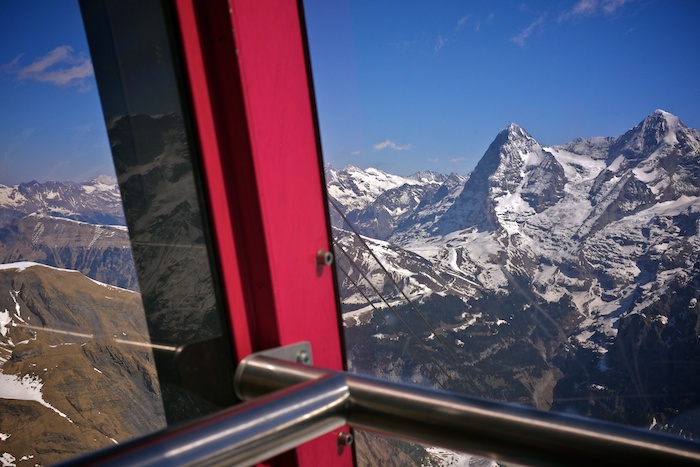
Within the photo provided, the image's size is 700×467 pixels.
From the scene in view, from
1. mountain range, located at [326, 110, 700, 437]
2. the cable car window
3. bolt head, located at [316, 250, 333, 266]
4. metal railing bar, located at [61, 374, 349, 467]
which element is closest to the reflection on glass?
the cable car window

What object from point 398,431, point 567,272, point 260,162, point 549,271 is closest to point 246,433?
point 398,431

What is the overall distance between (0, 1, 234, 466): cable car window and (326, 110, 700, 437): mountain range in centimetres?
747

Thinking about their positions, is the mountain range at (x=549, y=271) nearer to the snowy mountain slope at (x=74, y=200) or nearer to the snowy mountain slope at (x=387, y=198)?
the snowy mountain slope at (x=387, y=198)

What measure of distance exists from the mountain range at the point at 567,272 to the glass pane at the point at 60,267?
748 cm

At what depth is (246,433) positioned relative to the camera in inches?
9.9

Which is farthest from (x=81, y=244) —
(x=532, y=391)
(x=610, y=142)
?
(x=610, y=142)

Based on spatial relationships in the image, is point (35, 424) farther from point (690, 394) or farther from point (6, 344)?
point (690, 394)

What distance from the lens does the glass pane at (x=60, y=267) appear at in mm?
463

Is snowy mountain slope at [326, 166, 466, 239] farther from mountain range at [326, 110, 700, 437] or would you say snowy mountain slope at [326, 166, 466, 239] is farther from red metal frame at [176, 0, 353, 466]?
red metal frame at [176, 0, 353, 466]

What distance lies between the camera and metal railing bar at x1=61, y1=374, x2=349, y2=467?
0.21m

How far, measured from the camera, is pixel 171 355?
1.79 feet

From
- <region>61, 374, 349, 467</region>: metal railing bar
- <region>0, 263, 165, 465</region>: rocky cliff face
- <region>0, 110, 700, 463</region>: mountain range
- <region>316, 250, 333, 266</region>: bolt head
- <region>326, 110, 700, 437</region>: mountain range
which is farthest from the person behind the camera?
<region>326, 110, 700, 437</region>: mountain range

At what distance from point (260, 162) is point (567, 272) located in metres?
12.4

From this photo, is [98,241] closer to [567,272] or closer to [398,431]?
[398,431]
